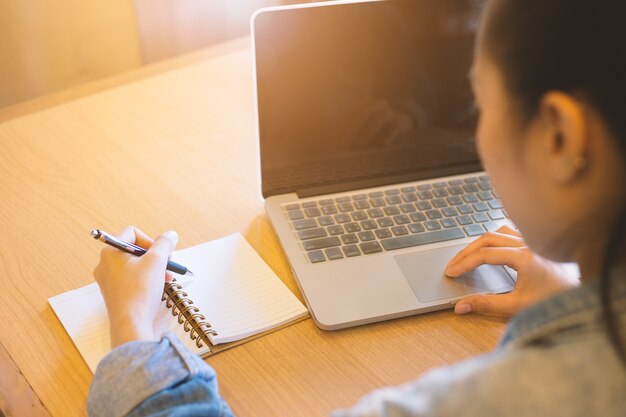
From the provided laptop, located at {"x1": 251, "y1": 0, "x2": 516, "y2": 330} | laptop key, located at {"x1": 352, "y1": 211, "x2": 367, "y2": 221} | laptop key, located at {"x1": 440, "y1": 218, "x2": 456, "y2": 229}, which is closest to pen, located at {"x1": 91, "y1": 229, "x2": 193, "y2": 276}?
laptop, located at {"x1": 251, "y1": 0, "x2": 516, "y2": 330}

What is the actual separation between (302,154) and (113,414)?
1.49 ft

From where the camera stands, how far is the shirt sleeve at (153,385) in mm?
608

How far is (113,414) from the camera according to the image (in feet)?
2.00

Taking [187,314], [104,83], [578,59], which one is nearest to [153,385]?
[187,314]

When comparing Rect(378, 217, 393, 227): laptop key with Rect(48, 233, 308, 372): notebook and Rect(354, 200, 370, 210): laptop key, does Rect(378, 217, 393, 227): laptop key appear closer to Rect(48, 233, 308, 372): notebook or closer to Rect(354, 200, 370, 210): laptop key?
Rect(354, 200, 370, 210): laptop key

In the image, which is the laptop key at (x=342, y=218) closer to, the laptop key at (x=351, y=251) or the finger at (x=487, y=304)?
the laptop key at (x=351, y=251)

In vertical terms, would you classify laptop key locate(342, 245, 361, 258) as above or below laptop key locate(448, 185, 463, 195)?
above

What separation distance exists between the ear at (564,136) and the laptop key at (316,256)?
39 centimetres

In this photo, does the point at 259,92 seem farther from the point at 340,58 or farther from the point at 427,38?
the point at 427,38

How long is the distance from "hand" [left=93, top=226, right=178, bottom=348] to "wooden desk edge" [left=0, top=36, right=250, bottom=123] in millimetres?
534

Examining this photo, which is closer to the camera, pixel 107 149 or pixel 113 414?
pixel 113 414

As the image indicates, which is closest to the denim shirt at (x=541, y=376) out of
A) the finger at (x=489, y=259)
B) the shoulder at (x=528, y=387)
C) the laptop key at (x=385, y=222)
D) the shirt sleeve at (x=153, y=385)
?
the shoulder at (x=528, y=387)

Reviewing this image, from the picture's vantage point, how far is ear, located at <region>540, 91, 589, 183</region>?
444 millimetres

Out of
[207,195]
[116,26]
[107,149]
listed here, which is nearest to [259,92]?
[207,195]
